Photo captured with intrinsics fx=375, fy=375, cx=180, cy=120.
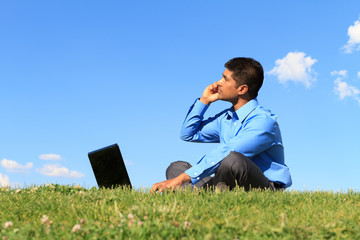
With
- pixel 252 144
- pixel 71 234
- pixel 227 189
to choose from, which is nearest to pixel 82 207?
pixel 71 234

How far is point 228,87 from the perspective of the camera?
7273 mm

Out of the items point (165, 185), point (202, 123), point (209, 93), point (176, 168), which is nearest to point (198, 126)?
point (202, 123)

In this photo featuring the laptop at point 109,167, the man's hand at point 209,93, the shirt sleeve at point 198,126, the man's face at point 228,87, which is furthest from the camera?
the shirt sleeve at point 198,126

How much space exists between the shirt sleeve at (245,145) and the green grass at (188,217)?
50 cm

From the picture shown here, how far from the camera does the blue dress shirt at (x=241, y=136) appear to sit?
253 inches

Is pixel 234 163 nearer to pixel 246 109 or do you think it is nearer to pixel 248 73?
pixel 246 109

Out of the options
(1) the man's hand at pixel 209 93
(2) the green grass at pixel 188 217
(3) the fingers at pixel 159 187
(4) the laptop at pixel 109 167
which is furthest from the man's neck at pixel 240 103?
(4) the laptop at pixel 109 167

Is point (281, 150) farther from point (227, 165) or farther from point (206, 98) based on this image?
point (206, 98)

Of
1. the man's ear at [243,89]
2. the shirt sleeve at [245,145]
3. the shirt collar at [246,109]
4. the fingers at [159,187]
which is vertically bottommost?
the fingers at [159,187]

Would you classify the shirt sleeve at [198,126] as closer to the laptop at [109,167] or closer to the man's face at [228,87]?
the man's face at [228,87]

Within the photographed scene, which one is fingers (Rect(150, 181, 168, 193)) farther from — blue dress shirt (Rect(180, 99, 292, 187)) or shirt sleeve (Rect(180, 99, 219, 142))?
shirt sleeve (Rect(180, 99, 219, 142))

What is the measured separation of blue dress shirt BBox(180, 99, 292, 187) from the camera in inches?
253

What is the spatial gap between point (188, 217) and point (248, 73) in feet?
12.9

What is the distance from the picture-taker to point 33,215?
16.5ft
